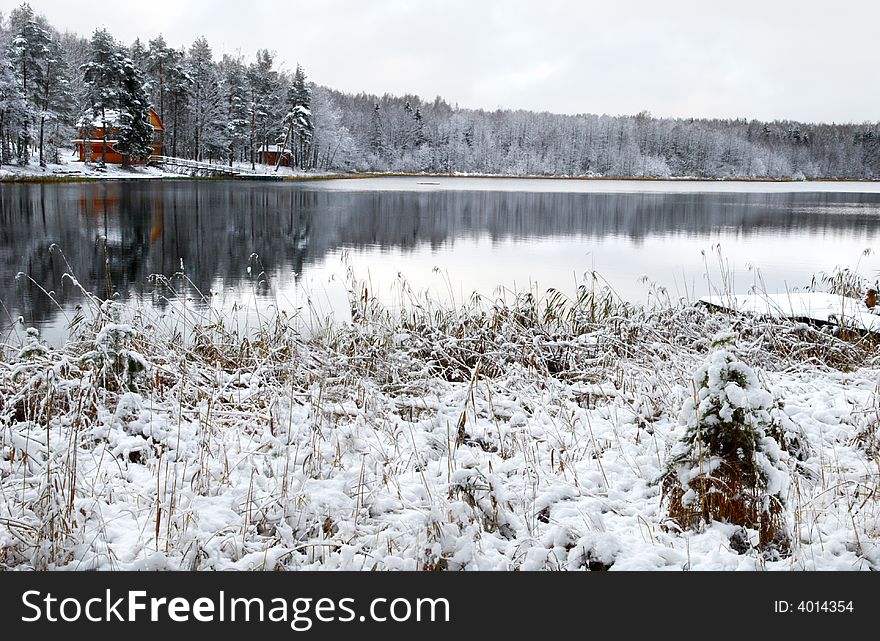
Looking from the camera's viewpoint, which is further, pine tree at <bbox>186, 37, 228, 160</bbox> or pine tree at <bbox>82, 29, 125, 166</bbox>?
pine tree at <bbox>186, 37, 228, 160</bbox>

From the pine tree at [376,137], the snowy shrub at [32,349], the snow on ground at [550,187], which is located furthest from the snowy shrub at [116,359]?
the pine tree at [376,137]

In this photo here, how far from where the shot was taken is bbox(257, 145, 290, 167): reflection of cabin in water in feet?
241

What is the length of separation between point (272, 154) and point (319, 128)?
11710 mm

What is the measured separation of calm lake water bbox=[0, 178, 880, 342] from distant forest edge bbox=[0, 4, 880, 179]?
19.0m

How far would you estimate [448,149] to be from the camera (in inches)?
4646

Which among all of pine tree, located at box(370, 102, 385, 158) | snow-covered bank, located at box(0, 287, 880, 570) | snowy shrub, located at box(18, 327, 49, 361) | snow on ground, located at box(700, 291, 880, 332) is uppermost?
pine tree, located at box(370, 102, 385, 158)

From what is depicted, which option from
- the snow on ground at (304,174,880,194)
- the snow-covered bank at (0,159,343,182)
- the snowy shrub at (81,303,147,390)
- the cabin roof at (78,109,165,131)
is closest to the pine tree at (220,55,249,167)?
the snow-covered bank at (0,159,343,182)

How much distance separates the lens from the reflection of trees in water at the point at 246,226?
14789 millimetres

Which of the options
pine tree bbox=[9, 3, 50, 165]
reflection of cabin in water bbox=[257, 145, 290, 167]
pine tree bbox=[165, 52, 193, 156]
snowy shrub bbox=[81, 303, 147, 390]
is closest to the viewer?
snowy shrub bbox=[81, 303, 147, 390]

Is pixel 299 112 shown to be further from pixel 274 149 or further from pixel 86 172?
pixel 86 172

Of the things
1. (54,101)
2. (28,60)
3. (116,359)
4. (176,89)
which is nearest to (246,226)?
(116,359)

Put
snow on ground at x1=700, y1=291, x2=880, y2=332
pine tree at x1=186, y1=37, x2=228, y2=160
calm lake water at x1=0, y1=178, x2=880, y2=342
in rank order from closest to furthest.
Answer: snow on ground at x1=700, y1=291, x2=880, y2=332
calm lake water at x1=0, y1=178, x2=880, y2=342
pine tree at x1=186, y1=37, x2=228, y2=160
